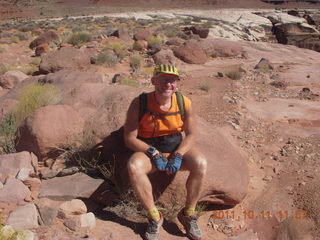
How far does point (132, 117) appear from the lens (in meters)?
3.11

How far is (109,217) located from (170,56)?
9316mm

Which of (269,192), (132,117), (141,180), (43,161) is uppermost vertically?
(132,117)

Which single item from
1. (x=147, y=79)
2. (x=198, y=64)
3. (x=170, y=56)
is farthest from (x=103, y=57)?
(x=198, y=64)

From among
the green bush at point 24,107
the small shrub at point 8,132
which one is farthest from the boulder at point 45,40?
A: the small shrub at point 8,132

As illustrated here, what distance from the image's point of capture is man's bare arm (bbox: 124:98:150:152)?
3098 millimetres

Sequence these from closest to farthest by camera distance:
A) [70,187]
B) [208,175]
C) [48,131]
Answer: [70,187], [208,175], [48,131]

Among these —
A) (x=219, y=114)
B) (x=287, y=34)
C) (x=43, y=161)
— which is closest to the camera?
(x=43, y=161)

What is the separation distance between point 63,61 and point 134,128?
21.7 feet

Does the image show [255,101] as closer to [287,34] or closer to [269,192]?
[269,192]

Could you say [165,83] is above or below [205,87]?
above

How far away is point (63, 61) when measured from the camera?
29.5ft

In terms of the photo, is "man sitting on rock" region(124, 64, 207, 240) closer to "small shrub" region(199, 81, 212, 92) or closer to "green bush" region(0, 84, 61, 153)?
"green bush" region(0, 84, 61, 153)

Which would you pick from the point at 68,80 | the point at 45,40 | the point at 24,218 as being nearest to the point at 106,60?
the point at 68,80

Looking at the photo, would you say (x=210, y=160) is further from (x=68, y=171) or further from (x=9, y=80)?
(x=9, y=80)
